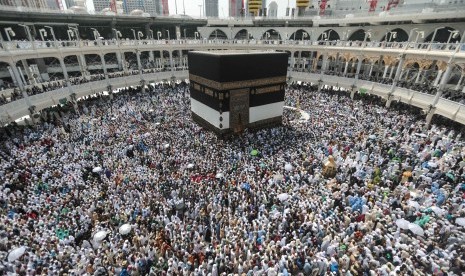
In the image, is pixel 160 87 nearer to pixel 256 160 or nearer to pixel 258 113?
Answer: pixel 258 113

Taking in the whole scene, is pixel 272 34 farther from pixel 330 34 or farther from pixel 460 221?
pixel 460 221

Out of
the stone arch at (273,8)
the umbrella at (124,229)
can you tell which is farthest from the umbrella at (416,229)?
the stone arch at (273,8)

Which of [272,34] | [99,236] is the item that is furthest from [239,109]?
[272,34]

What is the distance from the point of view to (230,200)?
37.3ft

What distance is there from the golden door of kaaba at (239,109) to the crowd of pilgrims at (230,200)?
49.0 inches

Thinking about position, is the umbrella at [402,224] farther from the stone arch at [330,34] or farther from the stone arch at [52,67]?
the stone arch at [52,67]

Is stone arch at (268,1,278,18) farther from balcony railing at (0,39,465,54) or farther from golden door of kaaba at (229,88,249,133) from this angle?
golden door of kaaba at (229,88,249,133)

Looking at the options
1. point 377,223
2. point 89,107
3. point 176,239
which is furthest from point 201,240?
point 89,107

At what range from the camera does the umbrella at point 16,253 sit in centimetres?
792

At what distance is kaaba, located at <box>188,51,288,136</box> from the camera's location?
1791cm

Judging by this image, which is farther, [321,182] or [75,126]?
[75,126]

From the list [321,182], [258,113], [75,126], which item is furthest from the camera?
[258,113]

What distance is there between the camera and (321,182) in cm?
1266

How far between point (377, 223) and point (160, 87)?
85.1 ft
